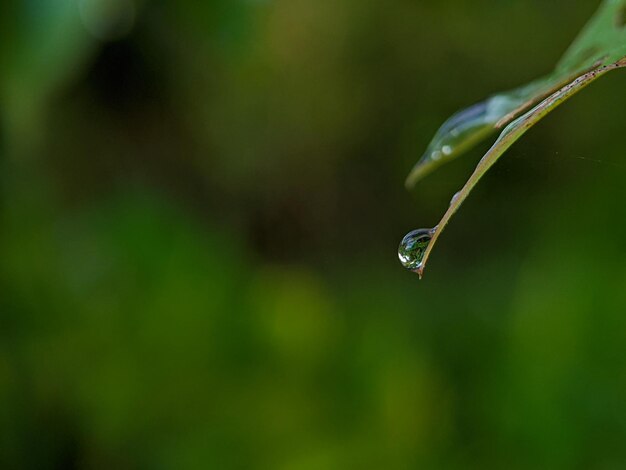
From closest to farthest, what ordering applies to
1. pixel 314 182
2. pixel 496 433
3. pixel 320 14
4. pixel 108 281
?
pixel 496 433 → pixel 108 281 → pixel 320 14 → pixel 314 182

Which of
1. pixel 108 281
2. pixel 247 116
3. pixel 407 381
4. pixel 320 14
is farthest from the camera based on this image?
pixel 247 116

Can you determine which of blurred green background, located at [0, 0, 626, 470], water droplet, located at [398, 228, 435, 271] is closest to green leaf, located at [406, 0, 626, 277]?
water droplet, located at [398, 228, 435, 271]

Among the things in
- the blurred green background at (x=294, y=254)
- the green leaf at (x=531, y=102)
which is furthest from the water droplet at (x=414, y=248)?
the blurred green background at (x=294, y=254)

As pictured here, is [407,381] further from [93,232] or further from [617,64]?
[617,64]

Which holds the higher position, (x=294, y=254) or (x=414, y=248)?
(x=414, y=248)

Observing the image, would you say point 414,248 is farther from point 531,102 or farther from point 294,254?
point 294,254

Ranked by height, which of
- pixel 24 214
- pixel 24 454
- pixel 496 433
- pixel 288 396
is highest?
pixel 24 214

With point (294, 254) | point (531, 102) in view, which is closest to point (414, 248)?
point (531, 102)

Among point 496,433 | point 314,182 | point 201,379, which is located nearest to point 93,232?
point 201,379
